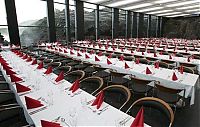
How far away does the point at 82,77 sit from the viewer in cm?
373

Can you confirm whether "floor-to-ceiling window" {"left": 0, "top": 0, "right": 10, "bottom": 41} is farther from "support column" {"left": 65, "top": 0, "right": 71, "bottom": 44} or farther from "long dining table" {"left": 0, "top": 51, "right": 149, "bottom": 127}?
"long dining table" {"left": 0, "top": 51, "right": 149, "bottom": 127}

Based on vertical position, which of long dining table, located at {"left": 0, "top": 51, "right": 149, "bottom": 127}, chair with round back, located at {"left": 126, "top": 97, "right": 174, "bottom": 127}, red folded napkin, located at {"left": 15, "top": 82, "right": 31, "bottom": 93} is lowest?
chair with round back, located at {"left": 126, "top": 97, "right": 174, "bottom": 127}

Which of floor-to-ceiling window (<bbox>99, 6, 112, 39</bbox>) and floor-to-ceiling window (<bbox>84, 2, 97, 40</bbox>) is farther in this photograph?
floor-to-ceiling window (<bbox>99, 6, 112, 39</bbox>)

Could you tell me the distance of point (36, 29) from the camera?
10.9 metres

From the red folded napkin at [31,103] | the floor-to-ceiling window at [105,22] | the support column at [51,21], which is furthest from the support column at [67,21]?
the red folded napkin at [31,103]

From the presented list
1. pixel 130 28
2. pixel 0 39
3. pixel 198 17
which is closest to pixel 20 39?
pixel 0 39

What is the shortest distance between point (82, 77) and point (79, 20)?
406 inches

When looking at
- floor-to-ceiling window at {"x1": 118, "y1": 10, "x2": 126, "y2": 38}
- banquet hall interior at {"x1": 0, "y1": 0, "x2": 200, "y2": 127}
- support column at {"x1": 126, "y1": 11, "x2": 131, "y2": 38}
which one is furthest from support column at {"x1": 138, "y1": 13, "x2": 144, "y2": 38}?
banquet hall interior at {"x1": 0, "y1": 0, "x2": 200, "y2": 127}

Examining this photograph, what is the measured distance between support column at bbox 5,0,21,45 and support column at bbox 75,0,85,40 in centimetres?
467

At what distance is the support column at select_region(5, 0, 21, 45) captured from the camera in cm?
955

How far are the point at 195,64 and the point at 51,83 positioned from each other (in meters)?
4.51

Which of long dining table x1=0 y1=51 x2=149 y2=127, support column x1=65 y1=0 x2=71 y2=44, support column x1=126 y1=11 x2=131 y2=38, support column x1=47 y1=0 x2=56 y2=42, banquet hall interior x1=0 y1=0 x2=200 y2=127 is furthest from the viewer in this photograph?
support column x1=126 y1=11 x2=131 y2=38

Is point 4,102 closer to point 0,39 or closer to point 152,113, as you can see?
point 152,113

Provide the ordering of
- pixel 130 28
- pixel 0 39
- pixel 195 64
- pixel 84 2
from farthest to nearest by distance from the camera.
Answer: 1. pixel 130 28
2. pixel 84 2
3. pixel 0 39
4. pixel 195 64
